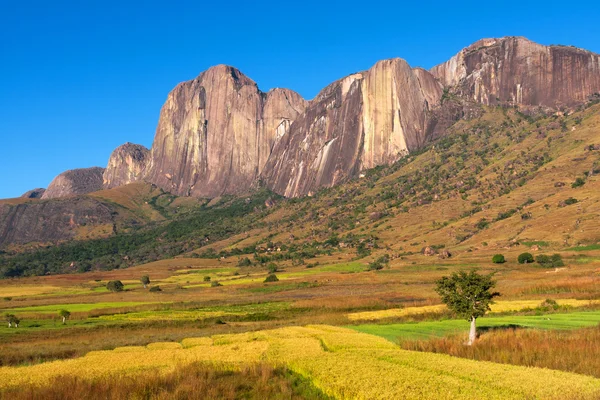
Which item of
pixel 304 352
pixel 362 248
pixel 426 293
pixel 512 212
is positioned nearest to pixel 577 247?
pixel 512 212

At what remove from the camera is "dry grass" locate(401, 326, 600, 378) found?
82.0 feet

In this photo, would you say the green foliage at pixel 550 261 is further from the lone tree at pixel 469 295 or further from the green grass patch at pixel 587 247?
the lone tree at pixel 469 295

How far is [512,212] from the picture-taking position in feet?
455

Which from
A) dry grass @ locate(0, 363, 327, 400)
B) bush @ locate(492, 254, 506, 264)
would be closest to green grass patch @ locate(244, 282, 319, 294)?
bush @ locate(492, 254, 506, 264)

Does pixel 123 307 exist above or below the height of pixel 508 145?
below

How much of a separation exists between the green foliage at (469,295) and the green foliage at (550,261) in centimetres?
6679

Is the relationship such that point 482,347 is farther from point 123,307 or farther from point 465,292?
point 123,307

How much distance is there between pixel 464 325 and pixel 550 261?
6299 centimetres

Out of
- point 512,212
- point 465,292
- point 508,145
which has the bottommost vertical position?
point 465,292

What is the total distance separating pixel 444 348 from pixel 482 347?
7.33 ft

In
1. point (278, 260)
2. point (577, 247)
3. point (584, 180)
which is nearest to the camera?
point (577, 247)

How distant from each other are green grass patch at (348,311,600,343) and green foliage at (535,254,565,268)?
5216cm

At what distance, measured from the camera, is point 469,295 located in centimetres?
3469

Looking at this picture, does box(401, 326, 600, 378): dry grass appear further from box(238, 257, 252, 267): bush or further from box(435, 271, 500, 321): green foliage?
box(238, 257, 252, 267): bush
